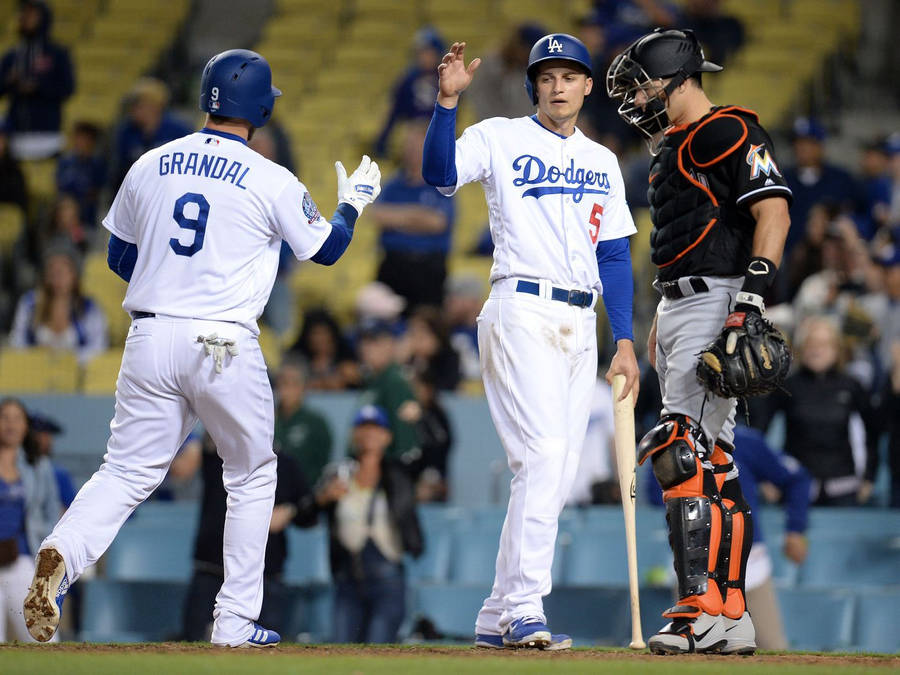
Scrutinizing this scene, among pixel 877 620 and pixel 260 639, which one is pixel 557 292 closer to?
pixel 260 639

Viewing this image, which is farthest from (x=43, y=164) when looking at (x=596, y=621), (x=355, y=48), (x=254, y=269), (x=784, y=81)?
(x=254, y=269)

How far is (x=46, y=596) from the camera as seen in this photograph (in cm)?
500

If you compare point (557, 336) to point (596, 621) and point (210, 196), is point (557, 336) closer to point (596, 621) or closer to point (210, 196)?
point (210, 196)

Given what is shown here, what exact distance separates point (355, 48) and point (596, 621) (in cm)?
928

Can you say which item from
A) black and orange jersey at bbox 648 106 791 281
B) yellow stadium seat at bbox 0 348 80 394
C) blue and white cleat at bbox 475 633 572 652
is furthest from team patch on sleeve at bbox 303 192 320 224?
yellow stadium seat at bbox 0 348 80 394

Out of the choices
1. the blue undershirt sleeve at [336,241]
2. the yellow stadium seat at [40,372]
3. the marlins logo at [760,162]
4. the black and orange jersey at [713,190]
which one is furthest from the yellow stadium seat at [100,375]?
the marlins logo at [760,162]

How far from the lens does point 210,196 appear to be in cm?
537

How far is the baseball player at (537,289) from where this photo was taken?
5469 millimetres

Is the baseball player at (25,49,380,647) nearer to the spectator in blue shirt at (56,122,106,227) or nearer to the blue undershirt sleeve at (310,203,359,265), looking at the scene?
the blue undershirt sleeve at (310,203,359,265)

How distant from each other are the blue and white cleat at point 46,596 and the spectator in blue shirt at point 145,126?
26.3 feet

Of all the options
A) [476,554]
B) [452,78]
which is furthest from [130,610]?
[452,78]

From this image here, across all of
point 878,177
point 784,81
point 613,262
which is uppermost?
point 784,81

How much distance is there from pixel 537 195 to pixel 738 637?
1.91m

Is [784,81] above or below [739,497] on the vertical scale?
above
